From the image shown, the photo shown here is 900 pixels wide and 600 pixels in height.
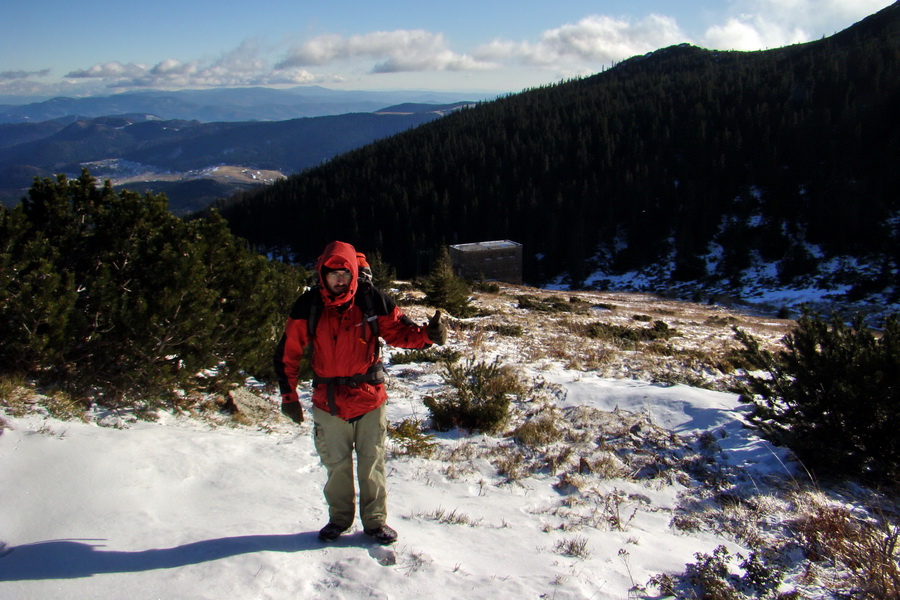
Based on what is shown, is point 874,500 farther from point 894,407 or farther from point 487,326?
point 487,326

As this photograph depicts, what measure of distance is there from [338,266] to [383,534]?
1.75 meters

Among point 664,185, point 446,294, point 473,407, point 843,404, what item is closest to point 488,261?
point 446,294

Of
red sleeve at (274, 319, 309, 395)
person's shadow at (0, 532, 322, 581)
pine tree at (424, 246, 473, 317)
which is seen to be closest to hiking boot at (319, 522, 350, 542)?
person's shadow at (0, 532, 322, 581)

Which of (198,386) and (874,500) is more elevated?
(198,386)

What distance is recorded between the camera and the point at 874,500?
15.6 ft

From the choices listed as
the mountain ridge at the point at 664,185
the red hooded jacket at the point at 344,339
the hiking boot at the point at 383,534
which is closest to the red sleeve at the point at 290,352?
the red hooded jacket at the point at 344,339

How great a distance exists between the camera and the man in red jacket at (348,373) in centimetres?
338

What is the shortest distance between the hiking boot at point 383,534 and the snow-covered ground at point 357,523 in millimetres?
56

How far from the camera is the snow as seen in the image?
292 centimetres

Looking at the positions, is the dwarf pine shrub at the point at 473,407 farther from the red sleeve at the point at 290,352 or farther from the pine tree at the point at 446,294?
the pine tree at the point at 446,294

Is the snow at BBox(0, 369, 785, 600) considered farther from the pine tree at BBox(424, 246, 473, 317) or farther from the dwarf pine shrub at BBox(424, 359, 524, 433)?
the pine tree at BBox(424, 246, 473, 317)

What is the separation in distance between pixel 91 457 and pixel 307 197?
3380 inches

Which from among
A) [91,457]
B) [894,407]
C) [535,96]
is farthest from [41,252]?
[535,96]

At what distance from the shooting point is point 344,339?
11.1 feet
